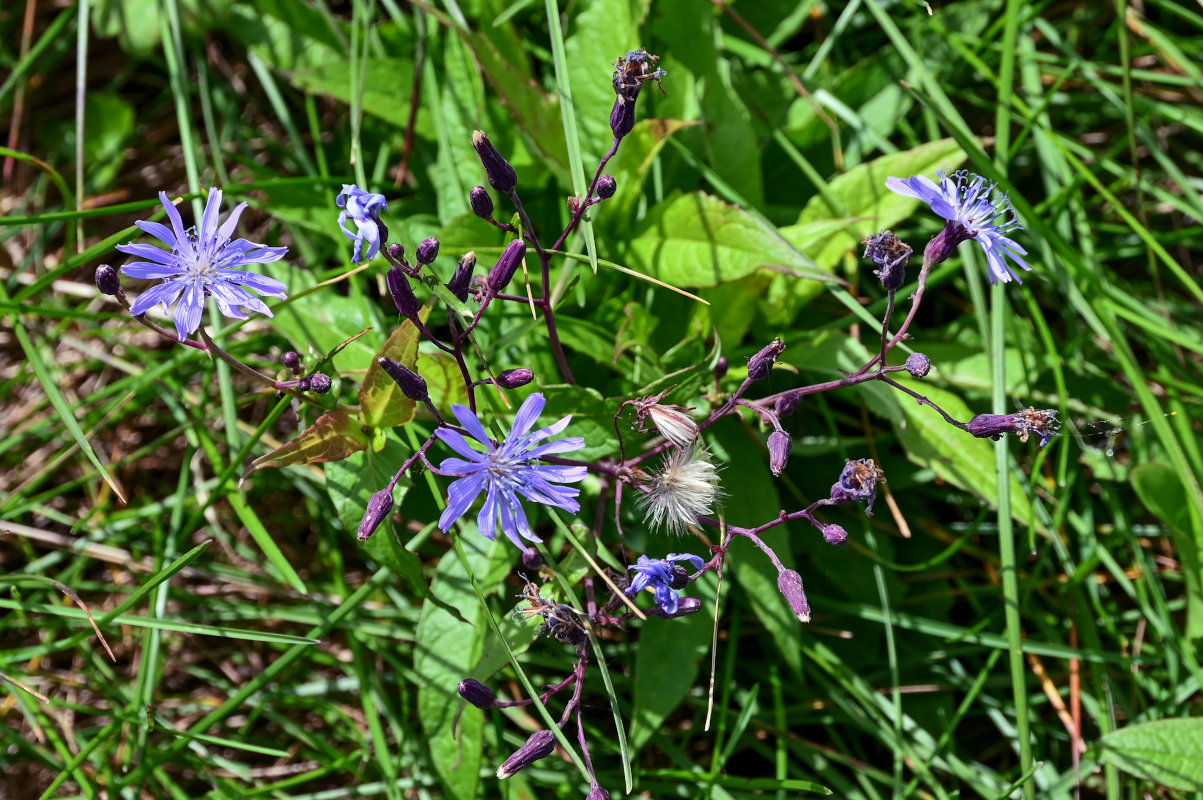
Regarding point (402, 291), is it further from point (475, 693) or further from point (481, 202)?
point (475, 693)

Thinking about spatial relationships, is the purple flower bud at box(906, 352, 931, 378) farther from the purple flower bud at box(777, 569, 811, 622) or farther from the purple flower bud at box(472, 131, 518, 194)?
the purple flower bud at box(472, 131, 518, 194)

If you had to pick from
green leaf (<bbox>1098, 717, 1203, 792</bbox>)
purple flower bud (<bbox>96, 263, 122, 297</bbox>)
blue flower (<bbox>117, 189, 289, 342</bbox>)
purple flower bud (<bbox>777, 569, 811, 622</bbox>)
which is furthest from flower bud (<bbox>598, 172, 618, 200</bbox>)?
green leaf (<bbox>1098, 717, 1203, 792</bbox>)

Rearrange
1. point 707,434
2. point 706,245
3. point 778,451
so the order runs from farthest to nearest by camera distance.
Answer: point 707,434
point 706,245
point 778,451

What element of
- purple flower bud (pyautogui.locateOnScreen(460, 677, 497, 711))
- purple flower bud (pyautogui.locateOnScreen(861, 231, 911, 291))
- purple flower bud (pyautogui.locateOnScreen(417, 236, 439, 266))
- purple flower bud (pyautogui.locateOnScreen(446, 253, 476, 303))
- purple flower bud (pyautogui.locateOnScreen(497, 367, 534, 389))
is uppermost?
purple flower bud (pyautogui.locateOnScreen(417, 236, 439, 266))

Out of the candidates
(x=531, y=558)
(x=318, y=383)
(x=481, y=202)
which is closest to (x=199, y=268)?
(x=318, y=383)

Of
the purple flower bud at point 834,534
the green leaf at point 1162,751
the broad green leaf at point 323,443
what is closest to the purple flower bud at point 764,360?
the purple flower bud at point 834,534

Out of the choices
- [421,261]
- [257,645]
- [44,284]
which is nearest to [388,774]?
[257,645]

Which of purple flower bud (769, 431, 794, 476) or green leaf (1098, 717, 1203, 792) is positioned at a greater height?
purple flower bud (769, 431, 794, 476)
